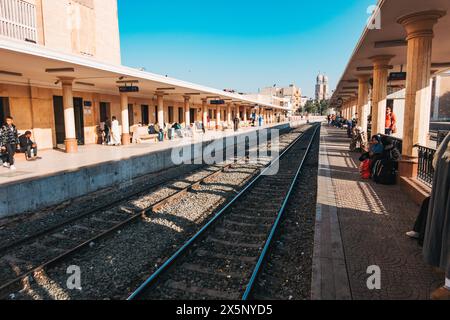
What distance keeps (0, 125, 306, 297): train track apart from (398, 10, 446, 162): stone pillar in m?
6.23

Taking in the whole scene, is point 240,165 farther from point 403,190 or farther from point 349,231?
point 349,231

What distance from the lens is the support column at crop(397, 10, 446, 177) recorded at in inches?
293

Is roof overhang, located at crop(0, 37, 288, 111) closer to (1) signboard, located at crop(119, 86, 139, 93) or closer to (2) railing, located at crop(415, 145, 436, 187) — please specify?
(1) signboard, located at crop(119, 86, 139, 93)

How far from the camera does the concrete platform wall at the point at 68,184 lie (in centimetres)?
768

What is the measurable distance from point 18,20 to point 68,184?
37.1 ft

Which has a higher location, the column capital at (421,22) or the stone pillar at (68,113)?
the column capital at (421,22)

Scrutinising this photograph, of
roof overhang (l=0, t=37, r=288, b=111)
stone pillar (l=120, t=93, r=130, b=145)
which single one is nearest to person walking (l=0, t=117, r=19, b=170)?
roof overhang (l=0, t=37, r=288, b=111)

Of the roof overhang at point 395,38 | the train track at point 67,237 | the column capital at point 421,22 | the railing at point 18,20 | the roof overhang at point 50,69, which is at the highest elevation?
the railing at point 18,20

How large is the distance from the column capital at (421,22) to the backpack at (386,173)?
10.8ft

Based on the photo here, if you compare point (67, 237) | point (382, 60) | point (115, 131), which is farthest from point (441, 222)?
point (115, 131)

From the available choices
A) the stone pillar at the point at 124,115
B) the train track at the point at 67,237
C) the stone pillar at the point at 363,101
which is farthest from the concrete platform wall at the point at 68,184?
the stone pillar at the point at 363,101

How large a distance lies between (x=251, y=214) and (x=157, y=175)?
626 centimetres

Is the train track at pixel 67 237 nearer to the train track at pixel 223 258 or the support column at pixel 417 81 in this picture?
the train track at pixel 223 258
